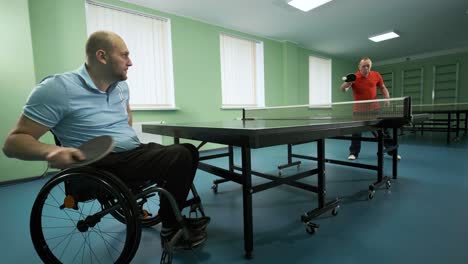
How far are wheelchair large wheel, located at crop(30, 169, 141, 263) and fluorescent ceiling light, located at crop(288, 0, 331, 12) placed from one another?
3.78 metres

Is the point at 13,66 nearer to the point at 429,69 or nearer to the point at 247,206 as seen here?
the point at 247,206

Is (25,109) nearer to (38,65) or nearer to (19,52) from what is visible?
(19,52)

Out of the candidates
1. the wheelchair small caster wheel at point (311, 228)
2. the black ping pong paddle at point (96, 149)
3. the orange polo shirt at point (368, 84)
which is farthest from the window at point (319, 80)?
the black ping pong paddle at point (96, 149)

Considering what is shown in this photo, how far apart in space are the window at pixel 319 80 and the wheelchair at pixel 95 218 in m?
6.02

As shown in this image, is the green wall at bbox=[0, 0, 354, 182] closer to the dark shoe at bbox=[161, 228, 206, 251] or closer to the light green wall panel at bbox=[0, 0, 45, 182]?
the light green wall panel at bbox=[0, 0, 45, 182]

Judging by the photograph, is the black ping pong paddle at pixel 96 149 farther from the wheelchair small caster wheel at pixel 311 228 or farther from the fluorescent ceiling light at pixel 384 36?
the fluorescent ceiling light at pixel 384 36

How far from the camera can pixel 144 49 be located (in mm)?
3740

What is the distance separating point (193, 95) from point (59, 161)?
12.1ft

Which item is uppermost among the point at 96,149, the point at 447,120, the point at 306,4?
the point at 306,4

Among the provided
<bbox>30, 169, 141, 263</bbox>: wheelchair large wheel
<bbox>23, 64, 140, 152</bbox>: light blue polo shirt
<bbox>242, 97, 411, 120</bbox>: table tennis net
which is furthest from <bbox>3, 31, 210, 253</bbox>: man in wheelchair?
<bbox>242, 97, 411, 120</bbox>: table tennis net

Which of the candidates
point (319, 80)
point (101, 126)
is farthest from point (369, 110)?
point (319, 80)

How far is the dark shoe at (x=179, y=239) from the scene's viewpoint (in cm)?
105

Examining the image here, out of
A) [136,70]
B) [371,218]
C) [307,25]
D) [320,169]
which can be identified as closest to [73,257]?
[320,169]

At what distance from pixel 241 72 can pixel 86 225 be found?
451 centimetres
